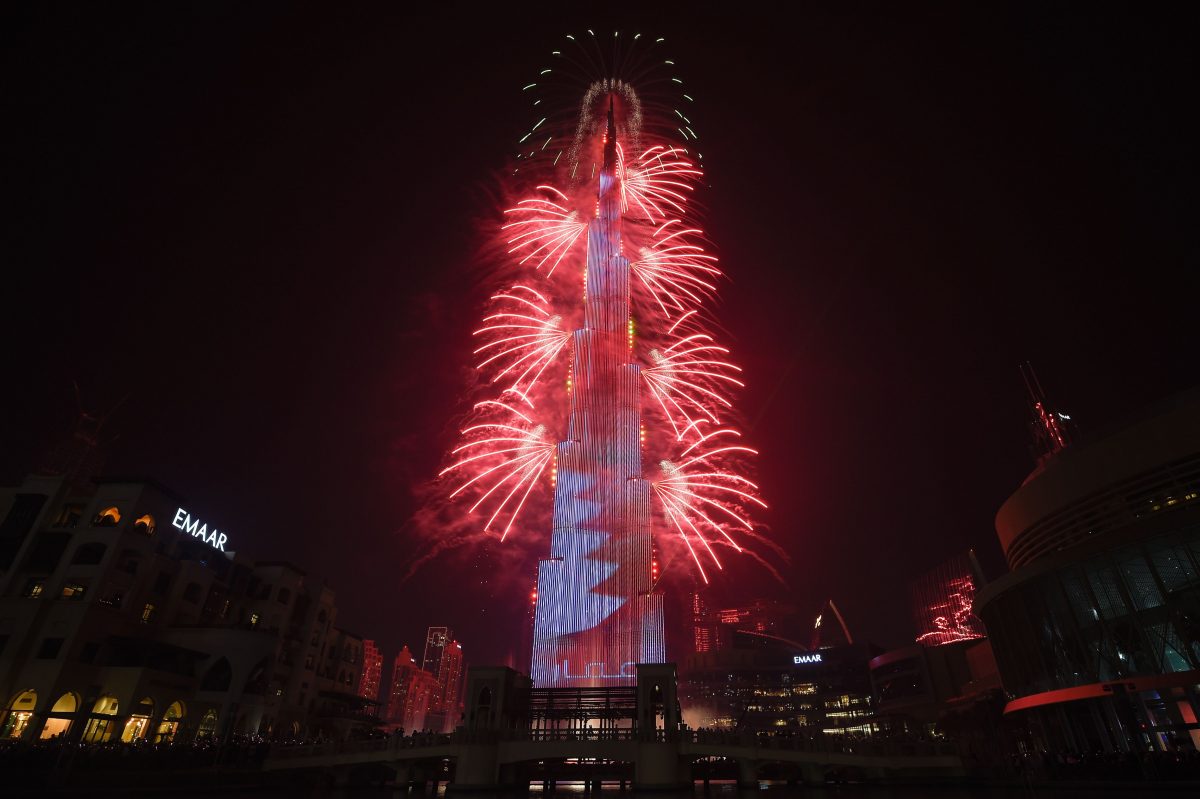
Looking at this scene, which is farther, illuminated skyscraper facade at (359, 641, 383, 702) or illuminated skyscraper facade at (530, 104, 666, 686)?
illuminated skyscraper facade at (359, 641, 383, 702)

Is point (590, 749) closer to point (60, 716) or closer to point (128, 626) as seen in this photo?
point (60, 716)

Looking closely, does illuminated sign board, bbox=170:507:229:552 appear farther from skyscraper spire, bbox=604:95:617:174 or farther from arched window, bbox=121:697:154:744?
skyscraper spire, bbox=604:95:617:174

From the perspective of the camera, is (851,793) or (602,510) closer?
(851,793)

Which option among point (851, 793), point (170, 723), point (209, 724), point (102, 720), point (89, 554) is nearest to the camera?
point (851, 793)

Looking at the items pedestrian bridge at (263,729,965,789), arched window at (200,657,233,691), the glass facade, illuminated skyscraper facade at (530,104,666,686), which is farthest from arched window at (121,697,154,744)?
the glass facade

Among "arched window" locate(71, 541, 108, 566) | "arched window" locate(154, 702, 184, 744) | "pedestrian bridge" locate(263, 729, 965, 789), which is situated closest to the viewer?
"pedestrian bridge" locate(263, 729, 965, 789)

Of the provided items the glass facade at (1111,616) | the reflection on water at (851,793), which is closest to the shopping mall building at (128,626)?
the reflection on water at (851,793)

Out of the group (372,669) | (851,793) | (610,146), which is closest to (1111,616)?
(851,793)

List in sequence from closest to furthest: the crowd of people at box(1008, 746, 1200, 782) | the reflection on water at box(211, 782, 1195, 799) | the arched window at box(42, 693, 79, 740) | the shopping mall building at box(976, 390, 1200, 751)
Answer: the reflection on water at box(211, 782, 1195, 799)
the crowd of people at box(1008, 746, 1200, 782)
the shopping mall building at box(976, 390, 1200, 751)
the arched window at box(42, 693, 79, 740)
